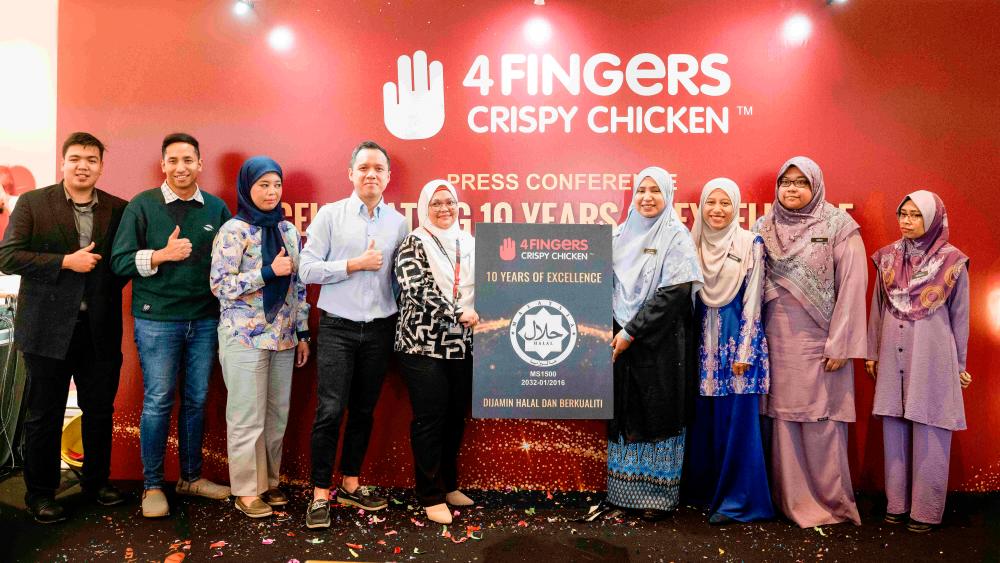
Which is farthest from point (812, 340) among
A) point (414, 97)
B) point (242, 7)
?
Result: point (242, 7)

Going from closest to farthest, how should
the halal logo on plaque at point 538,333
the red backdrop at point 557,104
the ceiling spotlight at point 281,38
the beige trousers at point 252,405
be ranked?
1. the halal logo on plaque at point 538,333
2. the beige trousers at point 252,405
3. the red backdrop at point 557,104
4. the ceiling spotlight at point 281,38

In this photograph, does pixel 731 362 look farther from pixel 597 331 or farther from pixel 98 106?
pixel 98 106

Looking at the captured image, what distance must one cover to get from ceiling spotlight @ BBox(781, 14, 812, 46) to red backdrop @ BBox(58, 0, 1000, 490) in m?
0.04

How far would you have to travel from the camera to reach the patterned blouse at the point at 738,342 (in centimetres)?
283

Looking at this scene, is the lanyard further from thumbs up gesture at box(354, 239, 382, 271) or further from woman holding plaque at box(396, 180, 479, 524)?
thumbs up gesture at box(354, 239, 382, 271)

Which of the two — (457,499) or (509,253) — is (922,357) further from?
(457,499)

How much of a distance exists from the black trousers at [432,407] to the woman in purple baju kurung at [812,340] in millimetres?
1483

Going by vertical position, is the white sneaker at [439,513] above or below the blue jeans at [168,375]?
below

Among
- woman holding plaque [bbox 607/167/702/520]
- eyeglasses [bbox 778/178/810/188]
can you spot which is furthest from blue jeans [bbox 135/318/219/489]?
eyeglasses [bbox 778/178/810/188]

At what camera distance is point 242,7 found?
129 inches

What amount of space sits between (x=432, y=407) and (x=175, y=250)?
1.38m

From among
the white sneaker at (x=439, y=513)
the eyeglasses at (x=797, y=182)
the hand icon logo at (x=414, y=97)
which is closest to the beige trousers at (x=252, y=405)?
the white sneaker at (x=439, y=513)

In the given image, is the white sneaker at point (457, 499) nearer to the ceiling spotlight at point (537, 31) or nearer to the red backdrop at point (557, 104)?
the red backdrop at point (557, 104)

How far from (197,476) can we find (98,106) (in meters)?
2.03
